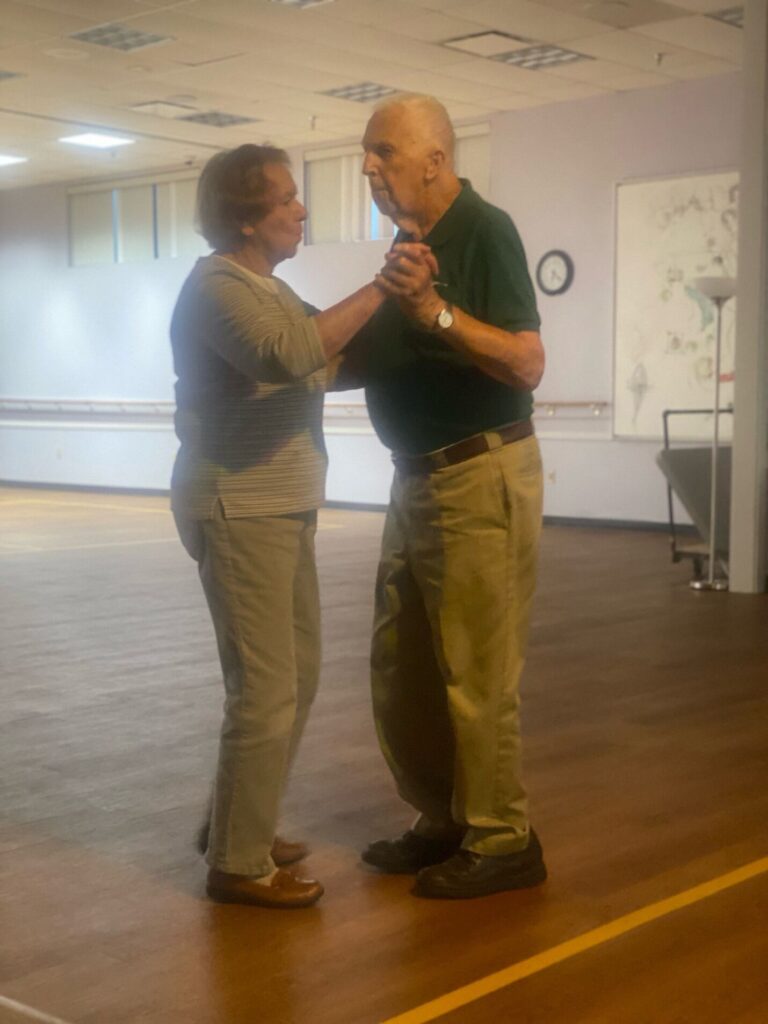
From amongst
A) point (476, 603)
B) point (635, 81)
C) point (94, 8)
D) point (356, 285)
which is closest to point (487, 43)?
point (635, 81)

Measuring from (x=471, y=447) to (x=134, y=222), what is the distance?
12.4m

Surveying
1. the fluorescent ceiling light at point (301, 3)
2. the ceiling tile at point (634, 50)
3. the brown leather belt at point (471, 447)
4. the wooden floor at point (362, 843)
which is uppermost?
the fluorescent ceiling light at point (301, 3)

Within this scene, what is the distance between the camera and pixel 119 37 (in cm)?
891

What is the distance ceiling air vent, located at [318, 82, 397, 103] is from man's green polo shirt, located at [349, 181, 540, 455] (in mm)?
7740

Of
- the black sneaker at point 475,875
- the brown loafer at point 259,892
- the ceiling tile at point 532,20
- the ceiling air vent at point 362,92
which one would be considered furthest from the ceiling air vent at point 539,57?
the brown loafer at point 259,892

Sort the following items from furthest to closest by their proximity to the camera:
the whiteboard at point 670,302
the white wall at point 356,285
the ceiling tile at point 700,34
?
the white wall at point 356,285 → the whiteboard at point 670,302 → the ceiling tile at point 700,34

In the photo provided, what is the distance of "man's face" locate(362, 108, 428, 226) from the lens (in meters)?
2.58

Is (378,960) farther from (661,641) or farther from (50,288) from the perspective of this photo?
(50,288)

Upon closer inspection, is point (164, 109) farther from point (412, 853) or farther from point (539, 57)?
point (412, 853)

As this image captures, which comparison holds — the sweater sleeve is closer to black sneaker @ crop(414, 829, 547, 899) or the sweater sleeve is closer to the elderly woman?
the elderly woman

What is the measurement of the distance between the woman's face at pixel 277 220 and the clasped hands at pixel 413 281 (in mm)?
275

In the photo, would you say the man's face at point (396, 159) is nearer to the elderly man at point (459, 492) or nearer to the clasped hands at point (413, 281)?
the elderly man at point (459, 492)

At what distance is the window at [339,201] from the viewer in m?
12.4

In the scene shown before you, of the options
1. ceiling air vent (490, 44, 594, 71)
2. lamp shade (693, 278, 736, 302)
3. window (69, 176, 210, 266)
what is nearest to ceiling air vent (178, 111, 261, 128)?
window (69, 176, 210, 266)
